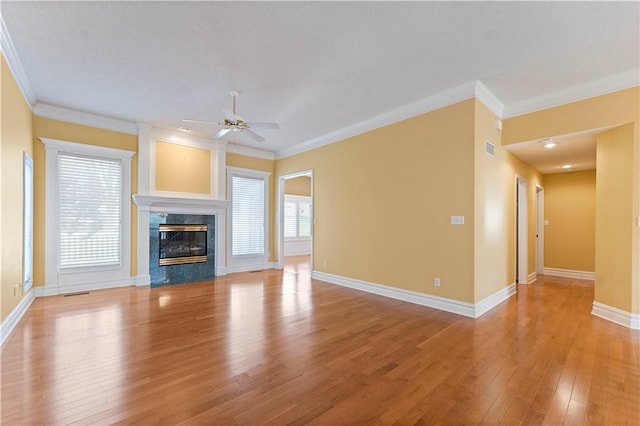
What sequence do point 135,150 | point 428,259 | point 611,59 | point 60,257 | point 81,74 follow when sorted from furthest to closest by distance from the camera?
point 135,150 → point 60,257 → point 428,259 → point 81,74 → point 611,59

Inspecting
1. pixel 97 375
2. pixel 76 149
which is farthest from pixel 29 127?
pixel 97 375

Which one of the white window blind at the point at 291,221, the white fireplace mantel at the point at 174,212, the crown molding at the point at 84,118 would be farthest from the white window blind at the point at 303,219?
the crown molding at the point at 84,118

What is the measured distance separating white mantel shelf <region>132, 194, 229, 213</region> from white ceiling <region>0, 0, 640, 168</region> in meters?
1.77

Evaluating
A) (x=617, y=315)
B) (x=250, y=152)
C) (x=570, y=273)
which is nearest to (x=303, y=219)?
(x=250, y=152)

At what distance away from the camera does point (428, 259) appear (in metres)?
4.27

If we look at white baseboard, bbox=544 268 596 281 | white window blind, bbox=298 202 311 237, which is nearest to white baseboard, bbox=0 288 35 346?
white window blind, bbox=298 202 311 237

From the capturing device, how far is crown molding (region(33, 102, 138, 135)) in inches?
184

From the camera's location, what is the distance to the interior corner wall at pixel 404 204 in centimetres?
395

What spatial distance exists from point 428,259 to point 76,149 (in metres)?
6.25

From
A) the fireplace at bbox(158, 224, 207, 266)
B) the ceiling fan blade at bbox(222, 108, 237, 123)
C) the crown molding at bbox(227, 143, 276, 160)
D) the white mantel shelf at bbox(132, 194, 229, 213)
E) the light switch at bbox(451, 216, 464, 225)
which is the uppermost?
the crown molding at bbox(227, 143, 276, 160)

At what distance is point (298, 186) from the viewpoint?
10.7 meters

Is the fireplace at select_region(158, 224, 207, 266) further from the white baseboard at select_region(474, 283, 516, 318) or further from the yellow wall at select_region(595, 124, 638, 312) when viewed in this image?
the yellow wall at select_region(595, 124, 638, 312)

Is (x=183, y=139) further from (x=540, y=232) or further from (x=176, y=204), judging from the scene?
(x=540, y=232)

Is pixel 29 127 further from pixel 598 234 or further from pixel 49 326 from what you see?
pixel 598 234
